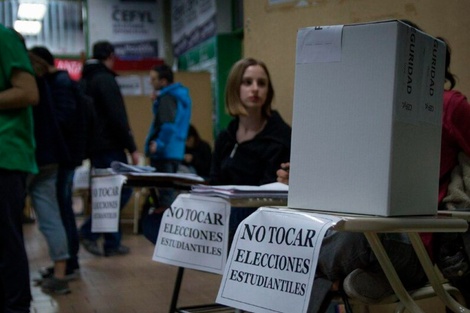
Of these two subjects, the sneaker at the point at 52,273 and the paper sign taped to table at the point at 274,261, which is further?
the sneaker at the point at 52,273

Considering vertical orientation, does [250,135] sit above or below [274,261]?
above

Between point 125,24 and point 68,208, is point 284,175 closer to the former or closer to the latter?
point 68,208

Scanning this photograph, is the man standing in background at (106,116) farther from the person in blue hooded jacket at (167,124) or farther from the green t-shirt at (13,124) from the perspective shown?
the green t-shirt at (13,124)

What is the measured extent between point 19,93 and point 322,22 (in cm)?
139

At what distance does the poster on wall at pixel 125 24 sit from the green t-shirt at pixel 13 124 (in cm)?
756

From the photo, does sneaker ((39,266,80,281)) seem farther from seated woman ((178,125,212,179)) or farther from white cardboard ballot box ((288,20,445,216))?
white cardboard ballot box ((288,20,445,216))

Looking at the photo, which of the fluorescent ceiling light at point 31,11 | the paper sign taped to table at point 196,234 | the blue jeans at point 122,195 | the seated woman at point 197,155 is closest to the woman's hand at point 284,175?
the paper sign taped to table at point 196,234

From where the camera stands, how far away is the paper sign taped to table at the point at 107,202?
2.72 m

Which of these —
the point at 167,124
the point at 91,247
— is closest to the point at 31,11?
the point at 167,124

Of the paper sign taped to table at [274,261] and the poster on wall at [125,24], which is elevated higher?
the poster on wall at [125,24]

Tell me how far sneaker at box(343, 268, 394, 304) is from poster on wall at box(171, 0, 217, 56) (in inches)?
262

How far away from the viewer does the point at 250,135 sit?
113 inches

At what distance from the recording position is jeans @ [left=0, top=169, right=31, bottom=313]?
273cm

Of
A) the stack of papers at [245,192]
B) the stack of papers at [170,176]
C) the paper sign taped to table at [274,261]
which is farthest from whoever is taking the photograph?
the stack of papers at [170,176]
